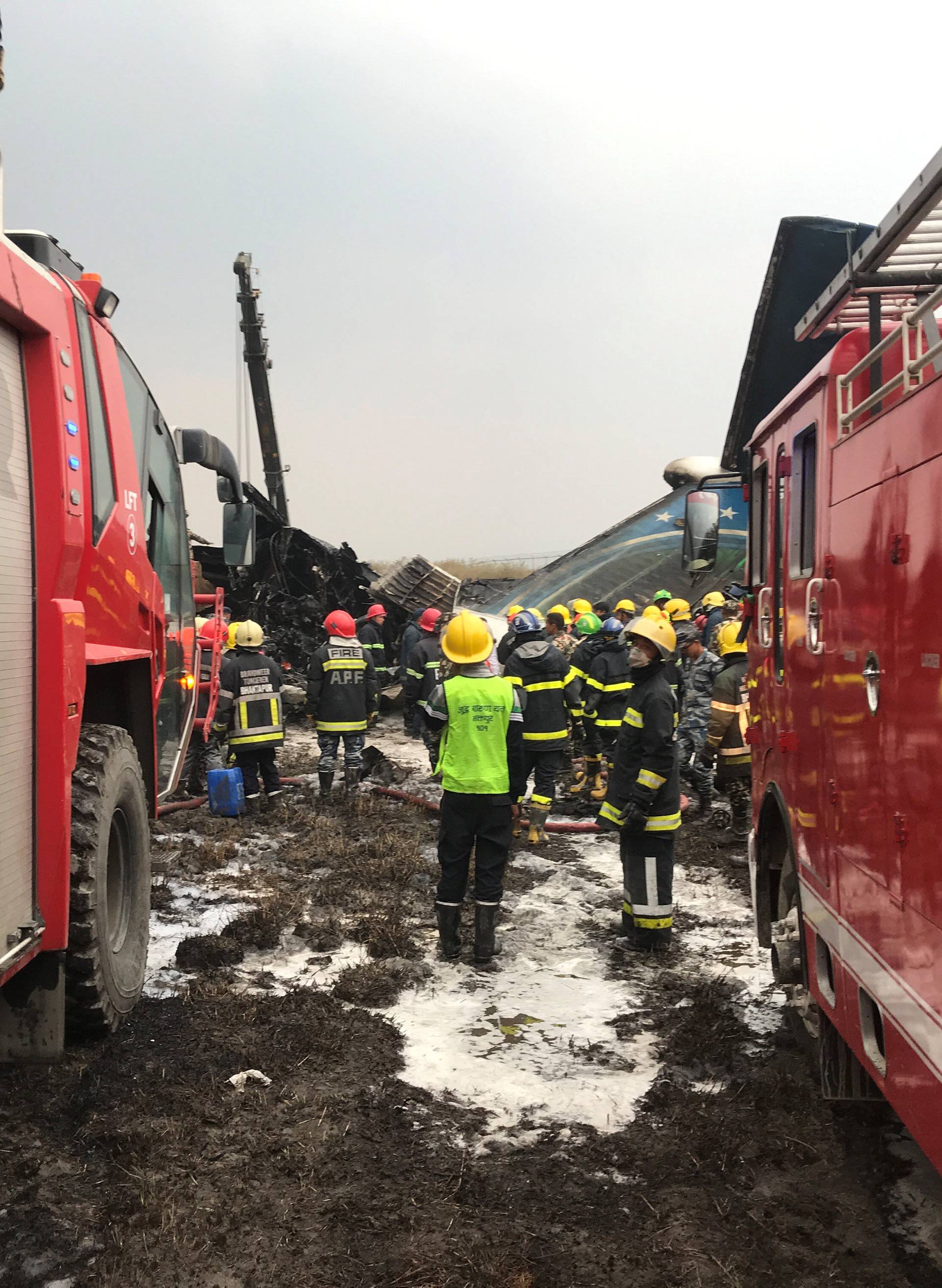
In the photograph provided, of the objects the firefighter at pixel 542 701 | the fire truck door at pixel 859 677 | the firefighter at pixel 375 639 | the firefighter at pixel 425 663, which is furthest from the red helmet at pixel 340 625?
the fire truck door at pixel 859 677

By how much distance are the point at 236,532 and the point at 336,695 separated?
412cm

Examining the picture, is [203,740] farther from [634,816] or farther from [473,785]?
[634,816]

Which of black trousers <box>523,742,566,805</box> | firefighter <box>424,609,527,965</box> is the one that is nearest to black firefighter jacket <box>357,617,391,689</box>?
black trousers <box>523,742,566,805</box>

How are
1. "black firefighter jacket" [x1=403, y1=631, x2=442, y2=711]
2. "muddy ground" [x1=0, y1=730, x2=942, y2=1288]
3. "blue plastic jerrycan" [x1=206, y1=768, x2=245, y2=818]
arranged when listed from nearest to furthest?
"muddy ground" [x1=0, y1=730, x2=942, y2=1288] → "blue plastic jerrycan" [x1=206, y1=768, x2=245, y2=818] → "black firefighter jacket" [x1=403, y1=631, x2=442, y2=711]

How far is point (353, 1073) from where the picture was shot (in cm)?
409

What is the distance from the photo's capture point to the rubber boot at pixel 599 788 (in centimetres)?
1026

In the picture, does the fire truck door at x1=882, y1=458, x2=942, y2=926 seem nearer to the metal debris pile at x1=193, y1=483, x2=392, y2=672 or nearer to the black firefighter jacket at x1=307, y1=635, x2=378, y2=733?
the black firefighter jacket at x1=307, y1=635, x2=378, y2=733

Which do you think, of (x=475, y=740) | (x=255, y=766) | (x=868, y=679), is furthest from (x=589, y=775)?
(x=868, y=679)

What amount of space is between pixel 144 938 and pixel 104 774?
1.07 m

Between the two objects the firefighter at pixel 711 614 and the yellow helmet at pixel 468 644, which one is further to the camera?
the firefighter at pixel 711 614

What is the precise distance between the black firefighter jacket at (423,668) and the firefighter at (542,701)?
11.6 feet

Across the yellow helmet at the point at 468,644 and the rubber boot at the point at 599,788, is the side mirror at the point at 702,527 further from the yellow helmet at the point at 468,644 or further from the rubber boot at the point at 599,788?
the rubber boot at the point at 599,788

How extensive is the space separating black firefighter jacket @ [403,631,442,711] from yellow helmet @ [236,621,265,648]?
3.29 meters

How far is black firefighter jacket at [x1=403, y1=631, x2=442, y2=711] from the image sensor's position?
12.8 meters
